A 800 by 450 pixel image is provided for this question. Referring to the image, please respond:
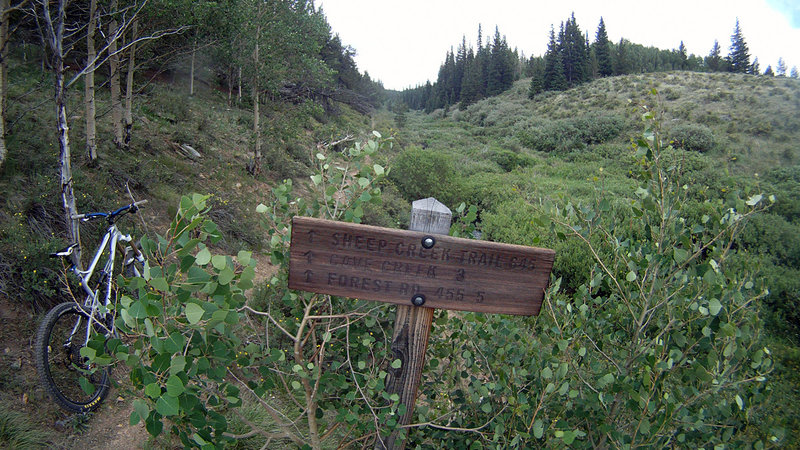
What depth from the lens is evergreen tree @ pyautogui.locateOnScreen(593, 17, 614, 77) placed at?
5059cm

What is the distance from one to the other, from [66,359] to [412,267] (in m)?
3.09

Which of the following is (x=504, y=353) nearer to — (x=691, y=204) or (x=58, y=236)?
(x=58, y=236)

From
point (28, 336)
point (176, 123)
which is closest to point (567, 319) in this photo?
point (28, 336)

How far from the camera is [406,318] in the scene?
2016mm

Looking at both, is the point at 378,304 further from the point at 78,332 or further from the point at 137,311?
the point at 78,332

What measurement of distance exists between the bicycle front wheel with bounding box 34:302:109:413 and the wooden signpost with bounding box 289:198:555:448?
2.23 meters

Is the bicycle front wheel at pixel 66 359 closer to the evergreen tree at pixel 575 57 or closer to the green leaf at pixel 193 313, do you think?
the green leaf at pixel 193 313

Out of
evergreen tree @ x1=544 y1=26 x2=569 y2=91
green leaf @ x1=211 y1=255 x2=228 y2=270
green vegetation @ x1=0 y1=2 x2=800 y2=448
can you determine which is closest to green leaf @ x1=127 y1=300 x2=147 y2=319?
green vegetation @ x1=0 y1=2 x2=800 y2=448

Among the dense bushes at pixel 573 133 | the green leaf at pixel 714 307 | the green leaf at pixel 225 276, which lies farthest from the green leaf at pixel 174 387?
the dense bushes at pixel 573 133

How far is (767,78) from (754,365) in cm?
4444

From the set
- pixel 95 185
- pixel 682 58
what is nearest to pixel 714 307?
pixel 95 185

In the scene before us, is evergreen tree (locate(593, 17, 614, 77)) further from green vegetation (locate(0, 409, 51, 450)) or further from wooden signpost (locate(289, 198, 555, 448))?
green vegetation (locate(0, 409, 51, 450))

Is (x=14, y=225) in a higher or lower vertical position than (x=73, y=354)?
higher

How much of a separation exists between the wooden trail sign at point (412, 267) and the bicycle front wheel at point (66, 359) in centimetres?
224
